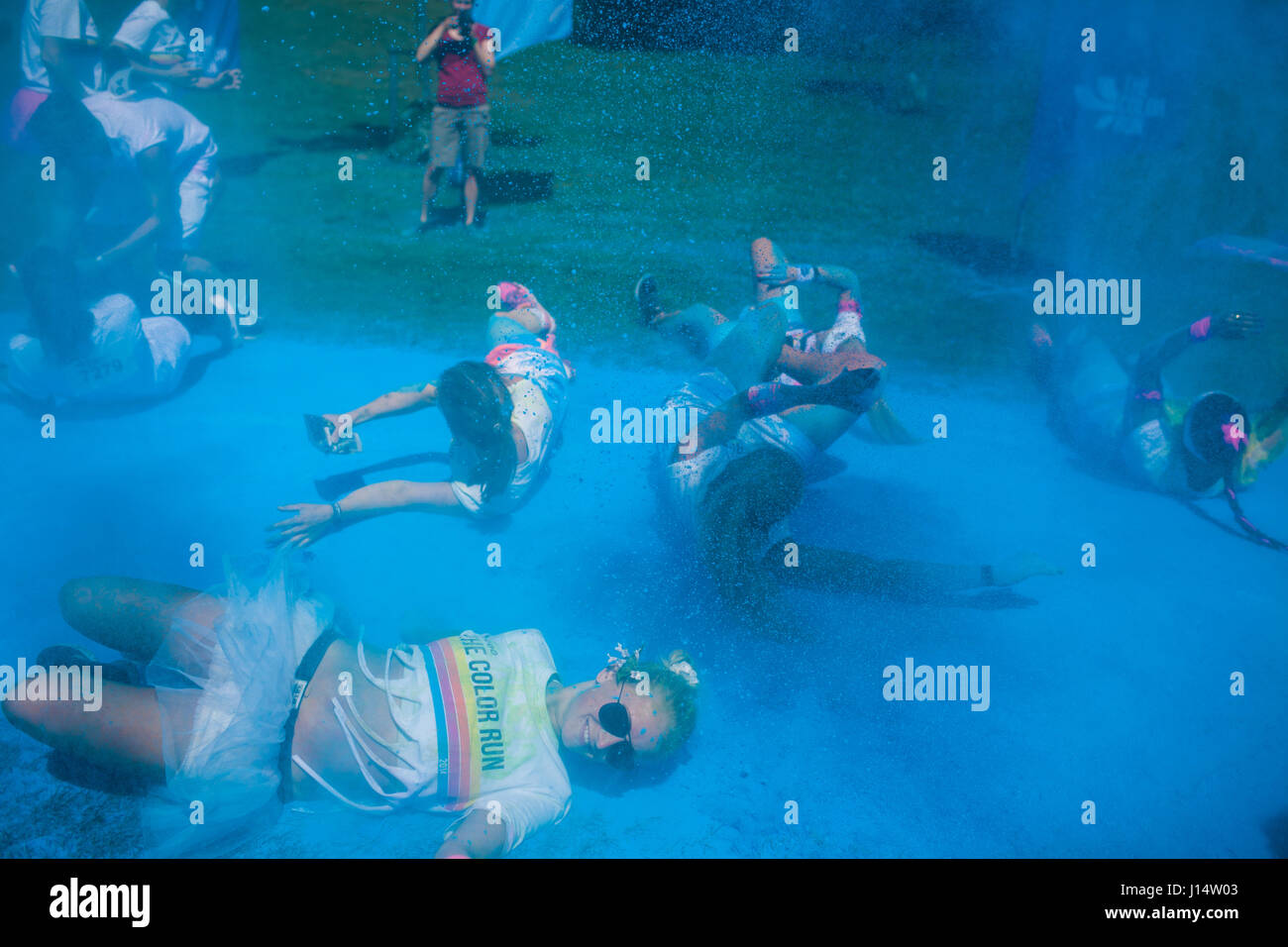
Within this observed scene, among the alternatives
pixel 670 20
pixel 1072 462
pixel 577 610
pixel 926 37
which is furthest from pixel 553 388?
pixel 926 37

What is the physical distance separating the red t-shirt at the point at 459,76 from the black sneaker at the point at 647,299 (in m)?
2.19

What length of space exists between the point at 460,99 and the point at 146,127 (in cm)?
179

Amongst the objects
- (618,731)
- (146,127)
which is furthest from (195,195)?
(618,731)

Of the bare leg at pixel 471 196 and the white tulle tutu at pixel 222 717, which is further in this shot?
the bare leg at pixel 471 196

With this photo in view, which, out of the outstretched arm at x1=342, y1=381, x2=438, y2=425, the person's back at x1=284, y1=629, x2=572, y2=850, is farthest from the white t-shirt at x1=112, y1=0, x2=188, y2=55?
the person's back at x1=284, y1=629, x2=572, y2=850

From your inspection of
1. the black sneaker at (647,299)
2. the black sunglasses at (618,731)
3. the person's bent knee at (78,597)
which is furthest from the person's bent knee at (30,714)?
the black sneaker at (647,299)

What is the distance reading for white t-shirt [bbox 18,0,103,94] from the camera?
3689 mm

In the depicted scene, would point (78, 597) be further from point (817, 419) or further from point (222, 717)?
point (817, 419)

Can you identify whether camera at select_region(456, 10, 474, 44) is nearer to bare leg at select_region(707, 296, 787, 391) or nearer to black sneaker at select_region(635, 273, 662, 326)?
black sneaker at select_region(635, 273, 662, 326)

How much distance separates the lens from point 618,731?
67.9 inches

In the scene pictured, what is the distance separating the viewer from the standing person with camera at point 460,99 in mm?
4277

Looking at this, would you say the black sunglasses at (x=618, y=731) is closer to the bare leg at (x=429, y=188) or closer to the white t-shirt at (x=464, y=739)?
the white t-shirt at (x=464, y=739)

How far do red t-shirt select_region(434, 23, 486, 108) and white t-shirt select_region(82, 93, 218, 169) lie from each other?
147 centimetres
